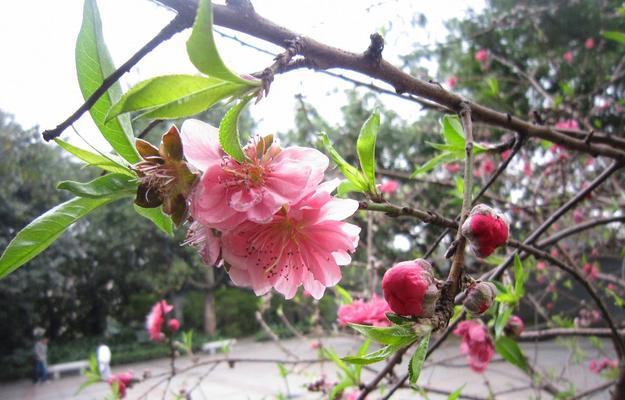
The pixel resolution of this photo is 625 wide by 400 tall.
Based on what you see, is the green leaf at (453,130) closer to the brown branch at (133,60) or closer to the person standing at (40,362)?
the brown branch at (133,60)

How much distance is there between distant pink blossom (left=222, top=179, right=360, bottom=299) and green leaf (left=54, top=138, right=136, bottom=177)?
147 mm

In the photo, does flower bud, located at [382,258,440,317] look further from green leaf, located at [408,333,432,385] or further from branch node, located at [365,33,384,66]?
branch node, located at [365,33,384,66]

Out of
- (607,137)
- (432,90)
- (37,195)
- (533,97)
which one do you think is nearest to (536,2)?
(533,97)

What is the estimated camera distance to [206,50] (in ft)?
1.27

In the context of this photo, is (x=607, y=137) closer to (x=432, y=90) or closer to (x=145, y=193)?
(x=432, y=90)

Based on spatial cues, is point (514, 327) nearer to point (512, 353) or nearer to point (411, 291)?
point (512, 353)

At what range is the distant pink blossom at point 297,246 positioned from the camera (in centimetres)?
56

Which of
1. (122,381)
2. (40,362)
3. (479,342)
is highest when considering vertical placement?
(479,342)

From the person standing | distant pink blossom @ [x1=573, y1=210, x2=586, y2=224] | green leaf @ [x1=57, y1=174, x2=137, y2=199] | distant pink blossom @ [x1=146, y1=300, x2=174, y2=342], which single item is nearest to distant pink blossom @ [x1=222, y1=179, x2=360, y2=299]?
green leaf @ [x1=57, y1=174, x2=137, y2=199]

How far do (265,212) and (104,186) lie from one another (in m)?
0.18

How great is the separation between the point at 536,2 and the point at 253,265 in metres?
8.69

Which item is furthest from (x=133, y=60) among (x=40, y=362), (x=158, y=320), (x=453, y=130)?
(x=40, y=362)

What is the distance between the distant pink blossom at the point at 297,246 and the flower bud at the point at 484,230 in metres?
0.15

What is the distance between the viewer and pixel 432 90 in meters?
0.60
